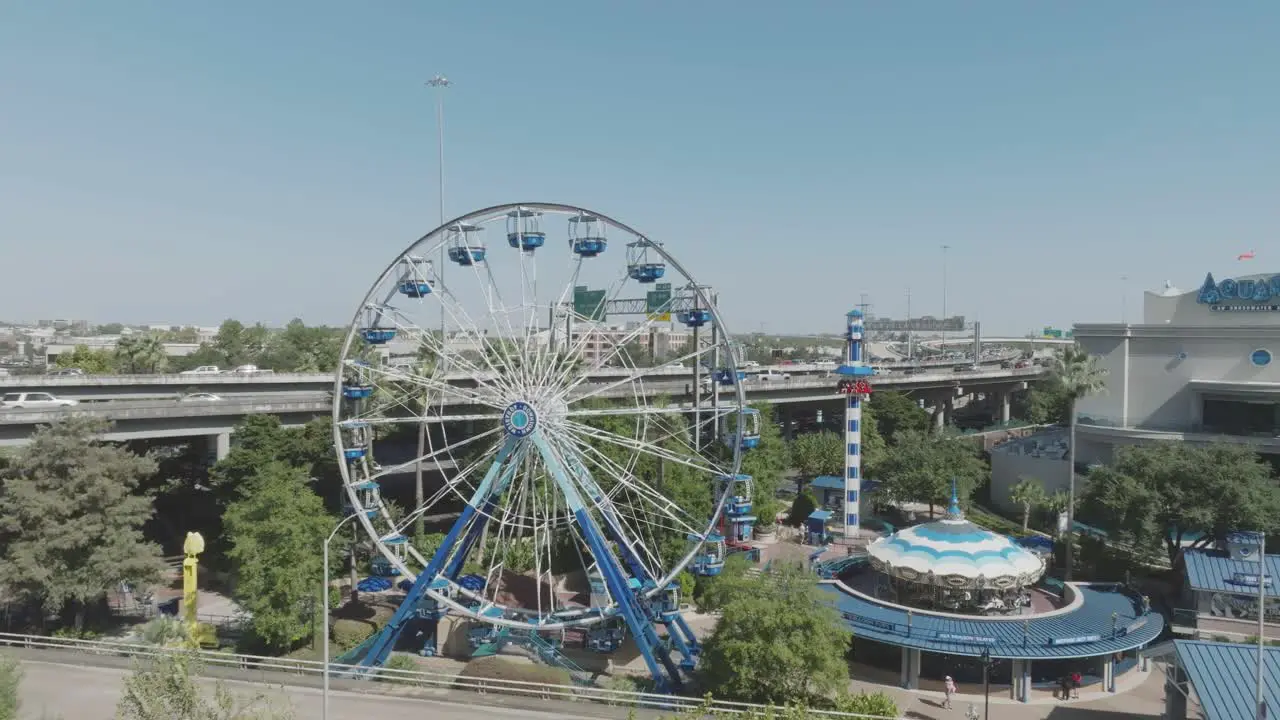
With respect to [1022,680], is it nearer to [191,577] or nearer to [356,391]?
[356,391]

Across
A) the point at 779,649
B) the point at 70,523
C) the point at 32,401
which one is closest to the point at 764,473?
the point at 779,649

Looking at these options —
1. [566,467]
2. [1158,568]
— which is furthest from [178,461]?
[1158,568]

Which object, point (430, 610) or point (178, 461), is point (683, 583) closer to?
point (430, 610)

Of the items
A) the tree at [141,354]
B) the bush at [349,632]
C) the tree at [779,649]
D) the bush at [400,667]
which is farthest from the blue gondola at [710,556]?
the tree at [141,354]

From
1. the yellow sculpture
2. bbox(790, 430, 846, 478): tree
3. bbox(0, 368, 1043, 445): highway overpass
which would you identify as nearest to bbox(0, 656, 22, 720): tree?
the yellow sculpture

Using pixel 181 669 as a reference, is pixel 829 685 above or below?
below

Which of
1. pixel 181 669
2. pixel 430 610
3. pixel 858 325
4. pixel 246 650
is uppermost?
pixel 858 325

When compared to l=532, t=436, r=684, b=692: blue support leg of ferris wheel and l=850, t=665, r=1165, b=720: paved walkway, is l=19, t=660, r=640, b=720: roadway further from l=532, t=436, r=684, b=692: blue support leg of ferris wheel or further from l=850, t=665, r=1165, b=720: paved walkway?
l=850, t=665, r=1165, b=720: paved walkway
